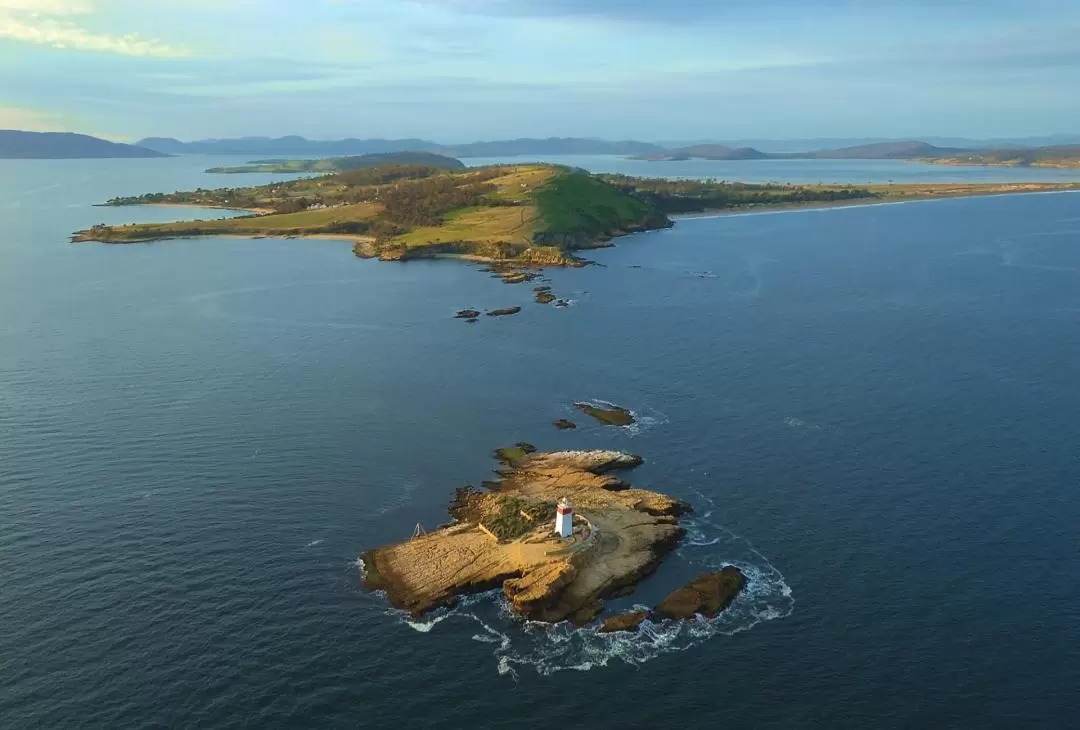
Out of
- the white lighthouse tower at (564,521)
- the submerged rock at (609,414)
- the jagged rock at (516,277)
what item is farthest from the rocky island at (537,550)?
the jagged rock at (516,277)

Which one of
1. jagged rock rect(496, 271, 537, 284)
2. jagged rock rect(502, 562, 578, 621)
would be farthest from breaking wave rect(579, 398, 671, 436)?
jagged rock rect(496, 271, 537, 284)

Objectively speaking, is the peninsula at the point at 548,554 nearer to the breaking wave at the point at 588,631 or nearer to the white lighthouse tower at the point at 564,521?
the white lighthouse tower at the point at 564,521

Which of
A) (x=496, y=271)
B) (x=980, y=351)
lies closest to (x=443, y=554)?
(x=980, y=351)

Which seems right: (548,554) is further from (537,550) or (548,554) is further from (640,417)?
(640,417)

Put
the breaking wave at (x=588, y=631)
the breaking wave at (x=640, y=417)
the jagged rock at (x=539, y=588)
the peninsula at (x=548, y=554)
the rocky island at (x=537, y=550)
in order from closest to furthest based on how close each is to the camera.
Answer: the breaking wave at (x=588, y=631)
the jagged rock at (x=539, y=588)
the peninsula at (x=548, y=554)
the rocky island at (x=537, y=550)
the breaking wave at (x=640, y=417)

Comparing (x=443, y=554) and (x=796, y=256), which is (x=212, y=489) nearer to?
(x=443, y=554)

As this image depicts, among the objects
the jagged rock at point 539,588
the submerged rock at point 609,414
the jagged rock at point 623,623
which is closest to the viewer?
the jagged rock at point 623,623

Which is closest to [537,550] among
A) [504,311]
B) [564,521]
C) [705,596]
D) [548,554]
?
[548,554]
